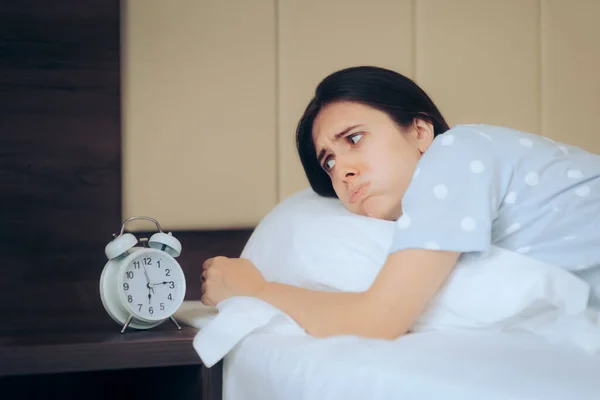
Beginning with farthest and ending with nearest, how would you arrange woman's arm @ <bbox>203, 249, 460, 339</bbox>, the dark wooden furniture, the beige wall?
the beige wall
the dark wooden furniture
woman's arm @ <bbox>203, 249, 460, 339</bbox>

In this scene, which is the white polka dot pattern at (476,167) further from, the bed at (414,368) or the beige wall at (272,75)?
the beige wall at (272,75)

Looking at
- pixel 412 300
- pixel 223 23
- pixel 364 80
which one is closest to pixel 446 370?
pixel 412 300

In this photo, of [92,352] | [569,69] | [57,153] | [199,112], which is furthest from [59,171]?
[569,69]

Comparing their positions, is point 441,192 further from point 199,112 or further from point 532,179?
point 199,112

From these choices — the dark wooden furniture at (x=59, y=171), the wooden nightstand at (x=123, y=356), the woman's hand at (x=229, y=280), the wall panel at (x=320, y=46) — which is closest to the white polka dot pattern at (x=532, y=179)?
the woman's hand at (x=229, y=280)

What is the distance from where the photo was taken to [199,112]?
5.80 feet

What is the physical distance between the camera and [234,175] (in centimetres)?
179

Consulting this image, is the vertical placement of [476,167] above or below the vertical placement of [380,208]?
above

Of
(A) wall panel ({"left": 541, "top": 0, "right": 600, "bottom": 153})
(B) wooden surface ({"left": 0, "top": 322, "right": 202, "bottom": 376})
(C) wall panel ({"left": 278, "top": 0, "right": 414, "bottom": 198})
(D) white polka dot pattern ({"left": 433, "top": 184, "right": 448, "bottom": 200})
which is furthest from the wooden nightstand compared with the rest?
(A) wall panel ({"left": 541, "top": 0, "right": 600, "bottom": 153})

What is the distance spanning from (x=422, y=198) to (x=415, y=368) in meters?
0.31

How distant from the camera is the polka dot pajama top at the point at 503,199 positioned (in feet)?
3.55

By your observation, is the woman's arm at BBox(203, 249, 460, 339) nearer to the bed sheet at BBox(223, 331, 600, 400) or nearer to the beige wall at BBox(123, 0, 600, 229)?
the bed sheet at BBox(223, 331, 600, 400)

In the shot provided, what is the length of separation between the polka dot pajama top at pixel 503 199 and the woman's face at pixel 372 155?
0.56 ft

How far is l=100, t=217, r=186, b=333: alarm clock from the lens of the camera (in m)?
1.32
